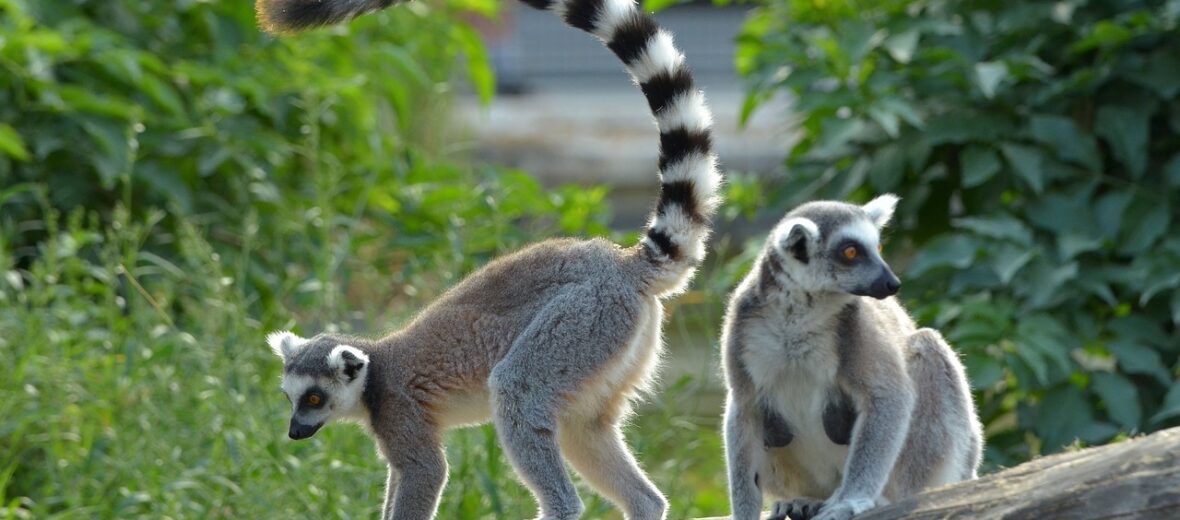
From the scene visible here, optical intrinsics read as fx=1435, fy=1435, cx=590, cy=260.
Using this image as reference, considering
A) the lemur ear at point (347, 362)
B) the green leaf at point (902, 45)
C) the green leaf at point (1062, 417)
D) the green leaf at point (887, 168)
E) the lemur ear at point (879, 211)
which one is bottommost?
the green leaf at point (1062, 417)

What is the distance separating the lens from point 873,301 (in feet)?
13.2

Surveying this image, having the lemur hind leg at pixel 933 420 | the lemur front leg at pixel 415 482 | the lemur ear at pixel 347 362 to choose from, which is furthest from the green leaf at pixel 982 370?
the lemur ear at pixel 347 362

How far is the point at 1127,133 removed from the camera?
5801 mm

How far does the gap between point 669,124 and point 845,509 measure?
118 cm

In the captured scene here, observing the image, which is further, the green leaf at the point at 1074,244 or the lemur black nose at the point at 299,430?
the green leaf at the point at 1074,244

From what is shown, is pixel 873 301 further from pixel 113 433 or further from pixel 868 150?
pixel 113 433

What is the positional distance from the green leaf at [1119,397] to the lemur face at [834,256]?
6.30ft

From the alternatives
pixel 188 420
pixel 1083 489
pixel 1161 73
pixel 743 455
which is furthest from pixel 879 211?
pixel 188 420

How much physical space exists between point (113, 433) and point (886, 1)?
3691 mm

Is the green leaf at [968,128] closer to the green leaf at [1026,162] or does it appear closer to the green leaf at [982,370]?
the green leaf at [1026,162]

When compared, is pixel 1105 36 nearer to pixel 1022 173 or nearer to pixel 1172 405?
pixel 1022 173

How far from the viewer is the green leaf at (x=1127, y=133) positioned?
5754 millimetres

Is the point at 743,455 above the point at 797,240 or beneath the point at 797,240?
beneath

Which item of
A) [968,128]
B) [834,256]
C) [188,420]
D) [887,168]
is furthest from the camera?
[887,168]
